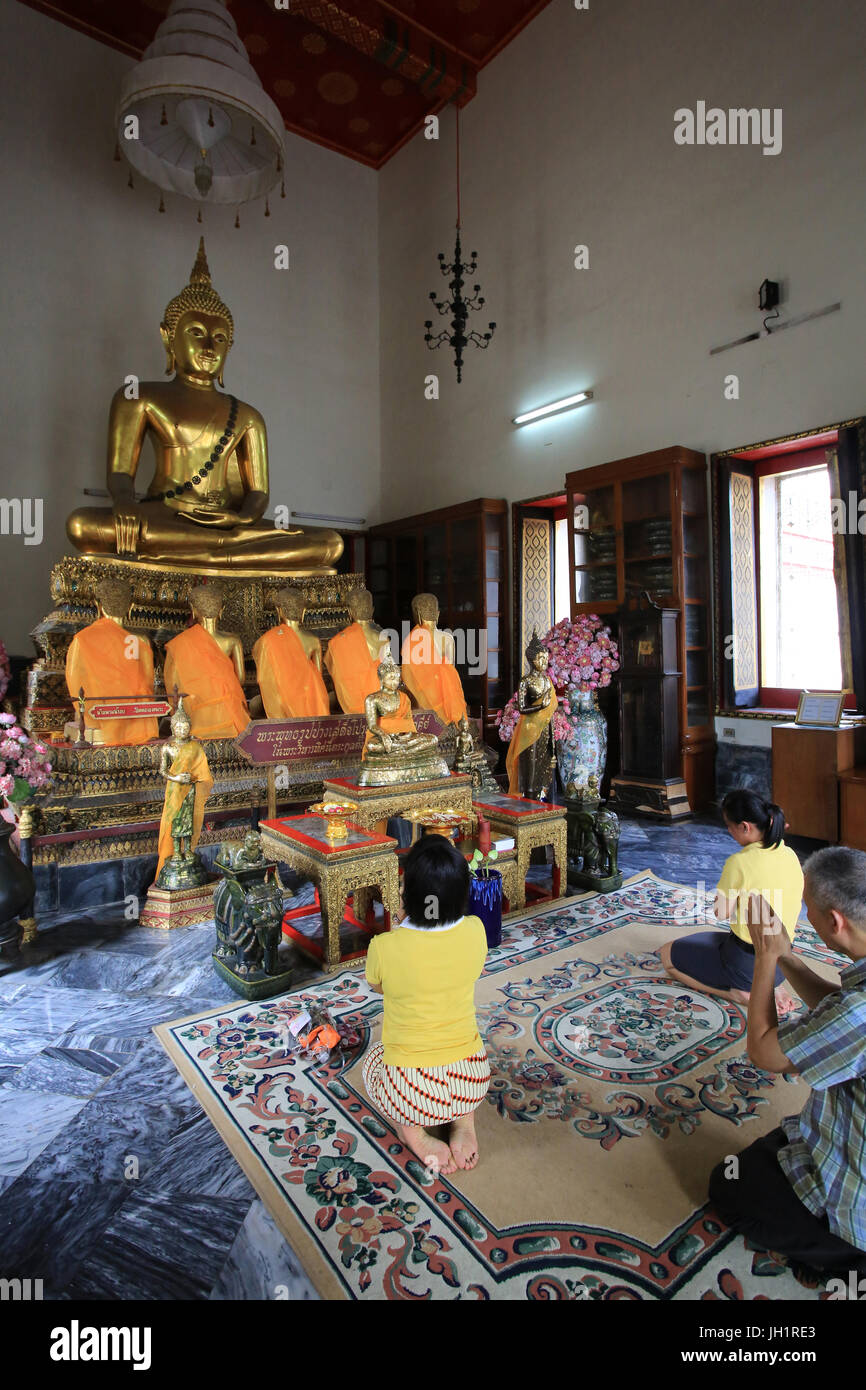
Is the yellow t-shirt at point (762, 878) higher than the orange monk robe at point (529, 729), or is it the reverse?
the orange monk robe at point (529, 729)

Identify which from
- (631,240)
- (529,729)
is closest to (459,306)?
(631,240)

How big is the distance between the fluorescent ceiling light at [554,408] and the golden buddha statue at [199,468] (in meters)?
2.59

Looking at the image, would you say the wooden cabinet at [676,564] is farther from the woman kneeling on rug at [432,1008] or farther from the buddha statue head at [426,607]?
the woman kneeling on rug at [432,1008]

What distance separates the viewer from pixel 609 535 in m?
6.39

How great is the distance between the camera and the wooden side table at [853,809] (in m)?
4.31

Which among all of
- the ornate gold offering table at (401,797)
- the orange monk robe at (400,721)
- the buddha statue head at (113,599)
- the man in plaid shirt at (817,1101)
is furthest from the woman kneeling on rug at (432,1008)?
the buddha statue head at (113,599)

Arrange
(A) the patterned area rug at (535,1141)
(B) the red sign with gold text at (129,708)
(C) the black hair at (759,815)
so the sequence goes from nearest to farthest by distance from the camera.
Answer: (A) the patterned area rug at (535,1141), (C) the black hair at (759,815), (B) the red sign with gold text at (129,708)

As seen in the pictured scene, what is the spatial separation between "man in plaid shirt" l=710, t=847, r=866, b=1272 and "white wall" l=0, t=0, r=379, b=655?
7380mm

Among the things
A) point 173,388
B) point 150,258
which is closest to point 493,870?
point 173,388

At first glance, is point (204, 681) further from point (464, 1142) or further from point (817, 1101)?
point (817, 1101)

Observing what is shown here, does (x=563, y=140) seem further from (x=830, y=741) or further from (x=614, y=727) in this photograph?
(x=830, y=741)

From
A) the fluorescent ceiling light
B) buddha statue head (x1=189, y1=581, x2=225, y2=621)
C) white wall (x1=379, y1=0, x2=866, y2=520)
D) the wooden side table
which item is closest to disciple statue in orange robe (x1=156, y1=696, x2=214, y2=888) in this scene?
buddha statue head (x1=189, y1=581, x2=225, y2=621)

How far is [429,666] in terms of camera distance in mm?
6055

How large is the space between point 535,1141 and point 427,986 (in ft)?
1.79
